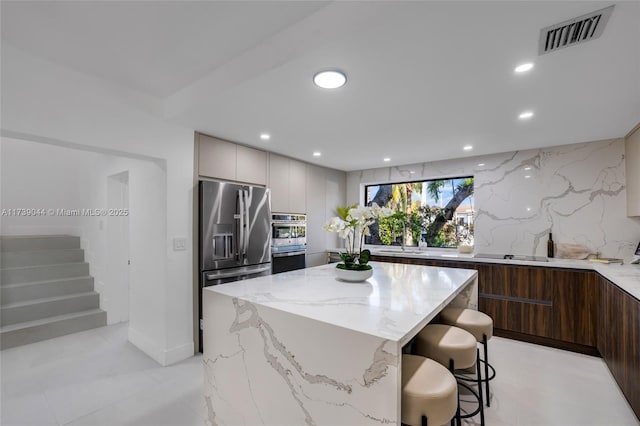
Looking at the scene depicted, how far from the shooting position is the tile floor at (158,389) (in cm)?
193

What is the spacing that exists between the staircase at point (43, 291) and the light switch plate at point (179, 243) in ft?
6.58

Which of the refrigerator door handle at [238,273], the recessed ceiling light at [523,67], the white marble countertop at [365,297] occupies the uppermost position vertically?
the recessed ceiling light at [523,67]

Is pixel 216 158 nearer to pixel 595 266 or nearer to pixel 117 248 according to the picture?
pixel 117 248

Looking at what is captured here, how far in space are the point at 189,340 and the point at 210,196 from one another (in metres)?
1.47

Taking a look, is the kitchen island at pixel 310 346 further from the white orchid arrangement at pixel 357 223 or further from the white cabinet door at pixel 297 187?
the white cabinet door at pixel 297 187

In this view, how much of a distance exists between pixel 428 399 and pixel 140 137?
2833 millimetres

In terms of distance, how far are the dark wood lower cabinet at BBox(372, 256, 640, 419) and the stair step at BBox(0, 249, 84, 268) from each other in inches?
209

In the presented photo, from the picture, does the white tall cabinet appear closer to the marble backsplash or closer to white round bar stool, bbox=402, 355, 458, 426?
the marble backsplash

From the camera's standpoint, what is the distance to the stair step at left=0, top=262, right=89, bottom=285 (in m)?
3.65

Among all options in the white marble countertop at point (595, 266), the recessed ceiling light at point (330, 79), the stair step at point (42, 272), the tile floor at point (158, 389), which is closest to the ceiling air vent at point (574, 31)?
the recessed ceiling light at point (330, 79)

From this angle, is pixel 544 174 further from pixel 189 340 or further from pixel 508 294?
pixel 189 340

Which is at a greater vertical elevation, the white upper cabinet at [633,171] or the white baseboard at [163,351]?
the white upper cabinet at [633,171]

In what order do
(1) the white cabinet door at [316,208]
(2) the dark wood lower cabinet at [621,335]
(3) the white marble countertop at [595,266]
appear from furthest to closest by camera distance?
(1) the white cabinet door at [316,208] → (3) the white marble countertop at [595,266] → (2) the dark wood lower cabinet at [621,335]

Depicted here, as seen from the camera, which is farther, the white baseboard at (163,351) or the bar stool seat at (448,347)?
the white baseboard at (163,351)
